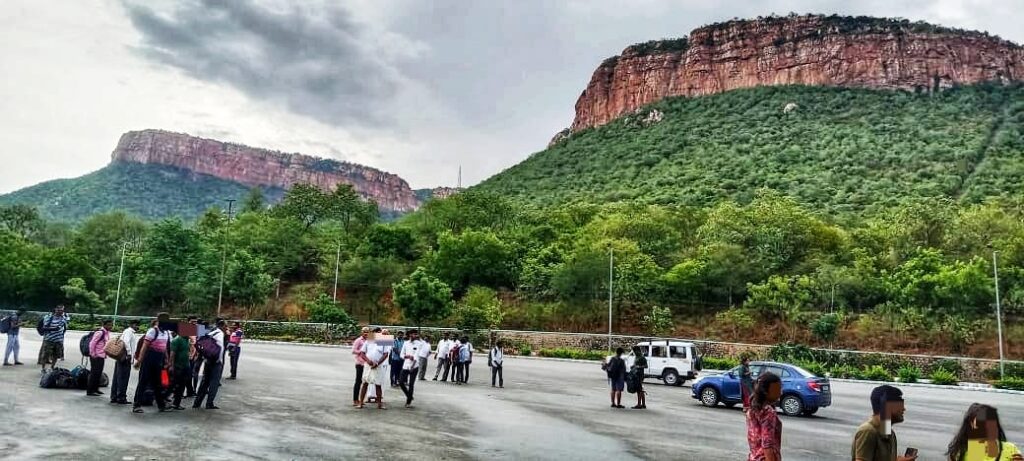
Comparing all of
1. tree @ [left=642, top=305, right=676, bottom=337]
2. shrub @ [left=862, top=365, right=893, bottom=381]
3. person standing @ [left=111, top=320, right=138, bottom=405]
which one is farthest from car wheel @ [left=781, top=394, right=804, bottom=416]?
tree @ [left=642, top=305, right=676, bottom=337]

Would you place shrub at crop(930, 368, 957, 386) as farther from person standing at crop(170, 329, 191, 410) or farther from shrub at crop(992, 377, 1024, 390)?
person standing at crop(170, 329, 191, 410)

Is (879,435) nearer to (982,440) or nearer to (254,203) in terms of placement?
(982,440)

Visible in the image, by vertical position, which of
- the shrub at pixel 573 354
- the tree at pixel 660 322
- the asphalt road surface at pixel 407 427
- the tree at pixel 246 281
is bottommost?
the shrub at pixel 573 354

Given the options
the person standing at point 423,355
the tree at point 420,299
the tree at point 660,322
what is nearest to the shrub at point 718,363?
the tree at point 660,322

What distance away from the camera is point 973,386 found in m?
30.8

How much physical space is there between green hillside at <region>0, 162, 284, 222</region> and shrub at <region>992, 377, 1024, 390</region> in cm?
10698

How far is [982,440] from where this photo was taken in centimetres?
438

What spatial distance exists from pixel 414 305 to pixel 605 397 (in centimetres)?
2700

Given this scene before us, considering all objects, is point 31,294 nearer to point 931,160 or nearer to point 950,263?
point 950,263

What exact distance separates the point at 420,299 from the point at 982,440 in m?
40.9

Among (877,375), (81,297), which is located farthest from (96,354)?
(81,297)

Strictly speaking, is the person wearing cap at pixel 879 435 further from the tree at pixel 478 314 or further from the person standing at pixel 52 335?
the tree at pixel 478 314

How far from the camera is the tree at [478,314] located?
4507 cm

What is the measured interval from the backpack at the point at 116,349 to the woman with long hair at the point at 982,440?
1252 centimetres
